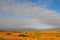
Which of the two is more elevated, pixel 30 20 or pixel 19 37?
pixel 30 20

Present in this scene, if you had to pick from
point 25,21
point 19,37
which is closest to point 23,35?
point 19,37

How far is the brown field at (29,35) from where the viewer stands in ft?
6.47

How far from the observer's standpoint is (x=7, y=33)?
6.59 ft

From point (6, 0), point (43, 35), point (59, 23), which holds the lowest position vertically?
point (43, 35)

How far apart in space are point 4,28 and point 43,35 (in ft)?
1.72

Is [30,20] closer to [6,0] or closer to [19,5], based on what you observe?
[19,5]

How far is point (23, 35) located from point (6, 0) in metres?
0.51

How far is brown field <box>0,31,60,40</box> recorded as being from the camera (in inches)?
77.6

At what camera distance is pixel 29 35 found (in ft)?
6.51

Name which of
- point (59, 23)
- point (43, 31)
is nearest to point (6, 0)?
point (43, 31)

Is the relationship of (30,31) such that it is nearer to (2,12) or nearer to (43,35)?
(43,35)

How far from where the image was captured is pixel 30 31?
79.2 inches

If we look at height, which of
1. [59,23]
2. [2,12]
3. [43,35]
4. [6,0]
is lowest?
A: [43,35]

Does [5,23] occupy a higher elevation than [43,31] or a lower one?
higher
